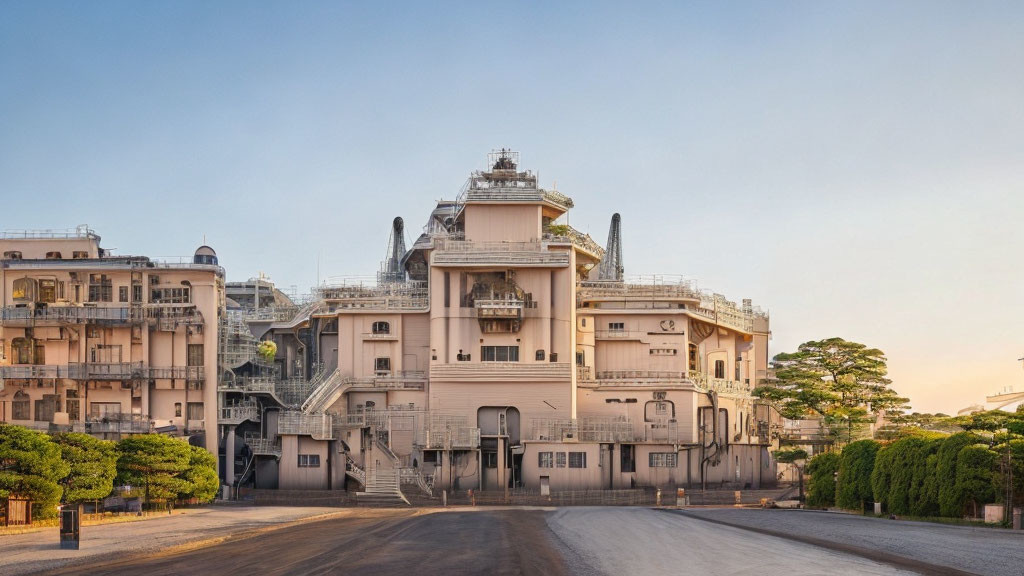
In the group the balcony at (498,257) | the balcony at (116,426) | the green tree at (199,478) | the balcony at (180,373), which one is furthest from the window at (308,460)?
the balcony at (498,257)

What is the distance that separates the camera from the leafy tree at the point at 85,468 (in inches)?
2391

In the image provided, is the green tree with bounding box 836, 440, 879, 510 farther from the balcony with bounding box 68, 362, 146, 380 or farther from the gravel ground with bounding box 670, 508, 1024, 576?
the balcony with bounding box 68, 362, 146, 380

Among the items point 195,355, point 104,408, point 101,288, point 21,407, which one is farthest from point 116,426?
point 101,288

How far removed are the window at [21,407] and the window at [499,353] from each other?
31690 millimetres

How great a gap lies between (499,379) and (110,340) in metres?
27.5

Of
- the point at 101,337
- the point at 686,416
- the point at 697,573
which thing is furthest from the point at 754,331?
the point at 697,573

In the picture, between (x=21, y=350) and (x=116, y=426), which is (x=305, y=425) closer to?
(x=116, y=426)

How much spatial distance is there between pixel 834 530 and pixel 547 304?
40460 mm

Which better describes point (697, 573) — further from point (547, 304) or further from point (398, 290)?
point (398, 290)

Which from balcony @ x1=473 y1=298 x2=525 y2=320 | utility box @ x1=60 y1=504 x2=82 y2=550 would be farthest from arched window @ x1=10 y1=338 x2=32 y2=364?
utility box @ x1=60 y1=504 x2=82 y2=550

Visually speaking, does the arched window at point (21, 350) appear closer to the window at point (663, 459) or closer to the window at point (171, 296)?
the window at point (171, 296)

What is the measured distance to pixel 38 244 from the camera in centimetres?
9169

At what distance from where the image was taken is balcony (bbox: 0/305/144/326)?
8538 centimetres

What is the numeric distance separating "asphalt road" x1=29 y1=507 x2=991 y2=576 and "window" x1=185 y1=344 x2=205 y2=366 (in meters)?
29.4
